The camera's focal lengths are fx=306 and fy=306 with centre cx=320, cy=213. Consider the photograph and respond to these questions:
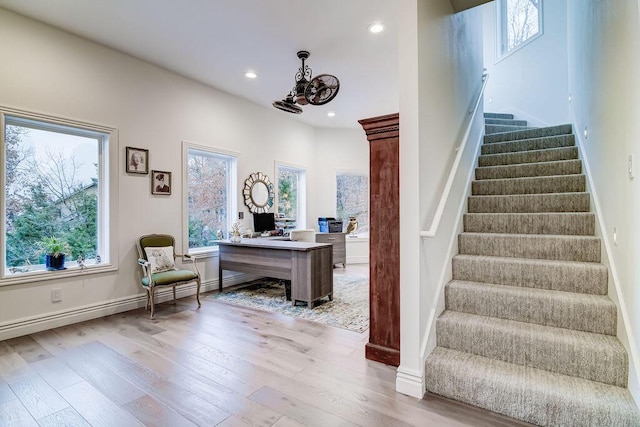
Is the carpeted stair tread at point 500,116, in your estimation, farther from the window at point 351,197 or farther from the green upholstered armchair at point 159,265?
the green upholstered armchair at point 159,265

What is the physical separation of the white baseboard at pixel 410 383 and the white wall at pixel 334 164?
16.3 ft

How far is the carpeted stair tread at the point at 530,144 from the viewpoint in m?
3.47

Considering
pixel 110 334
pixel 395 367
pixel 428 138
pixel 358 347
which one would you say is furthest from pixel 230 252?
pixel 428 138

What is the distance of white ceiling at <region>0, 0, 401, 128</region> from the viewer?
2848 millimetres

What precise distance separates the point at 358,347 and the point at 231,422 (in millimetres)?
1268

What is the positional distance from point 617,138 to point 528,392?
160cm

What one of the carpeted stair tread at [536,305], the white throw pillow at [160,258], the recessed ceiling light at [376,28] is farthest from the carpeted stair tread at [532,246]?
the white throw pillow at [160,258]

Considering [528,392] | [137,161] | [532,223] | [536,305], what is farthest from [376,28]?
[528,392]

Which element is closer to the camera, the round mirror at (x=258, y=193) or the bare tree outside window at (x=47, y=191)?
the bare tree outside window at (x=47, y=191)

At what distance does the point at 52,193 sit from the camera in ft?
10.9

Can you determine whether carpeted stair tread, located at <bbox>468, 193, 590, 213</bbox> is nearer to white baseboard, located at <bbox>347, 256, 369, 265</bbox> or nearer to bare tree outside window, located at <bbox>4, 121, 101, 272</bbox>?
white baseboard, located at <bbox>347, 256, 369, 265</bbox>

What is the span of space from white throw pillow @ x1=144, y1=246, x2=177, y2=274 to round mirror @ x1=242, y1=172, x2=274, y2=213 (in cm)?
166

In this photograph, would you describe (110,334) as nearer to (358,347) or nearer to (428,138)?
(358,347)

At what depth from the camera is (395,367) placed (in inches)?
91.0
